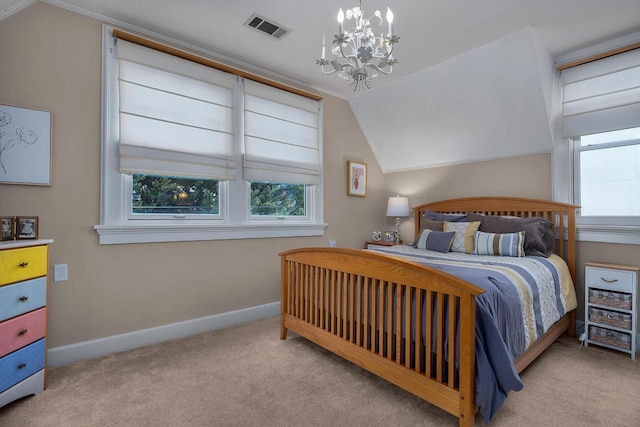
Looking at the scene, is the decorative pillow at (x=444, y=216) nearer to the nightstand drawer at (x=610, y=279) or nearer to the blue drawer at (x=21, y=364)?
the nightstand drawer at (x=610, y=279)

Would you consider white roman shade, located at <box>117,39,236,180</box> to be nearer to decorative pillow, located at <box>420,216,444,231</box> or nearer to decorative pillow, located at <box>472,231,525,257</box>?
decorative pillow, located at <box>420,216,444,231</box>

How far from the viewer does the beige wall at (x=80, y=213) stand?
2.09m

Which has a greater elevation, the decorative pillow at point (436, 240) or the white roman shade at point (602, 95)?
the white roman shade at point (602, 95)

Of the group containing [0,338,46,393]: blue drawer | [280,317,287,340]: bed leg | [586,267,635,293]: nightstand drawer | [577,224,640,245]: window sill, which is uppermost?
[577,224,640,245]: window sill

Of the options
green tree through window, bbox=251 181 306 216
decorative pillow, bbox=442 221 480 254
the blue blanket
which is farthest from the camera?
green tree through window, bbox=251 181 306 216

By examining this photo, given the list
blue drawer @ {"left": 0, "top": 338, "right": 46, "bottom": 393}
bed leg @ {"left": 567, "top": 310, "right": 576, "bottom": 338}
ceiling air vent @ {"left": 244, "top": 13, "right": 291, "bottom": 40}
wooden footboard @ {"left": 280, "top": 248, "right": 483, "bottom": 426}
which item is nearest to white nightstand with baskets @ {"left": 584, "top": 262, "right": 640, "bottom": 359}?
bed leg @ {"left": 567, "top": 310, "right": 576, "bottom": 338}

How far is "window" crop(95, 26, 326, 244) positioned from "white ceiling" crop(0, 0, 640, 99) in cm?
26

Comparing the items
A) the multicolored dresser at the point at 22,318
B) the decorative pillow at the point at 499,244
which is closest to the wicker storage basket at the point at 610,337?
the decorative pillow at the point at 499,244

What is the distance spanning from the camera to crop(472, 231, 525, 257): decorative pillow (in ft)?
8.67

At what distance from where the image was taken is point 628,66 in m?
2.57

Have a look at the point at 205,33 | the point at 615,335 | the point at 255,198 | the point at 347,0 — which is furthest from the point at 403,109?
the point at 615,335

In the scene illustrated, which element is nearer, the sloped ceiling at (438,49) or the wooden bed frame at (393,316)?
the wooden bed frame at (393,316)

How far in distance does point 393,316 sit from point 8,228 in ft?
7.46

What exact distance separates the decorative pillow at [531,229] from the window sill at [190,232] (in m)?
1.78
